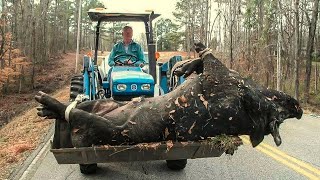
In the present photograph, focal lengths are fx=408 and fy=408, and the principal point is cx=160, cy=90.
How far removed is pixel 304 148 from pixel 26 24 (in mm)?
31864

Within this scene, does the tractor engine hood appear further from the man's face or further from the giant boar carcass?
the giant boar carcass

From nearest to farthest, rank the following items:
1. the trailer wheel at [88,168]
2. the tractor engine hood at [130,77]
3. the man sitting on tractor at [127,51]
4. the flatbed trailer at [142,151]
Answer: the flatbed trailer at [142,151], the trailer wheel at [88,168], the tractor engine hood at [130,77], the man sitting on tractor at [127,51]

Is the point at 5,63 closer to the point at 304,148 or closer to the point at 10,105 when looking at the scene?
the point at 10,105

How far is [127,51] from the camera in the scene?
8.24 metres

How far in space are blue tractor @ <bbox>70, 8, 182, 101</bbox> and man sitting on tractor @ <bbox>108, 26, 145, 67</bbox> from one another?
24 mm

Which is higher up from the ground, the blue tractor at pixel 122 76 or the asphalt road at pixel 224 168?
the blue tractor at pixel 122 76

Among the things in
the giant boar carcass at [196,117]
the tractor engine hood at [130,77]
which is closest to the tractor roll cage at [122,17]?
the tractor engine hood at [130,77]

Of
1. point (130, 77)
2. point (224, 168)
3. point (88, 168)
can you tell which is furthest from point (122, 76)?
point (224, 168)

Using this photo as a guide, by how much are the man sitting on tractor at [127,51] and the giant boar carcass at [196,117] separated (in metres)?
3.48

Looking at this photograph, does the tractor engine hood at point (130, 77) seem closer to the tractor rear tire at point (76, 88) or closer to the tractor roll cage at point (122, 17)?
the tractor rear tire at point (76, 88)

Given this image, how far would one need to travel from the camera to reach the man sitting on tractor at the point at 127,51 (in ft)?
26.3

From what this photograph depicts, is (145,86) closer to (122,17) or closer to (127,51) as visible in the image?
(127,51)

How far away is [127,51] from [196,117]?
409 centimetres

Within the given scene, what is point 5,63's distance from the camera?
2870 cm
